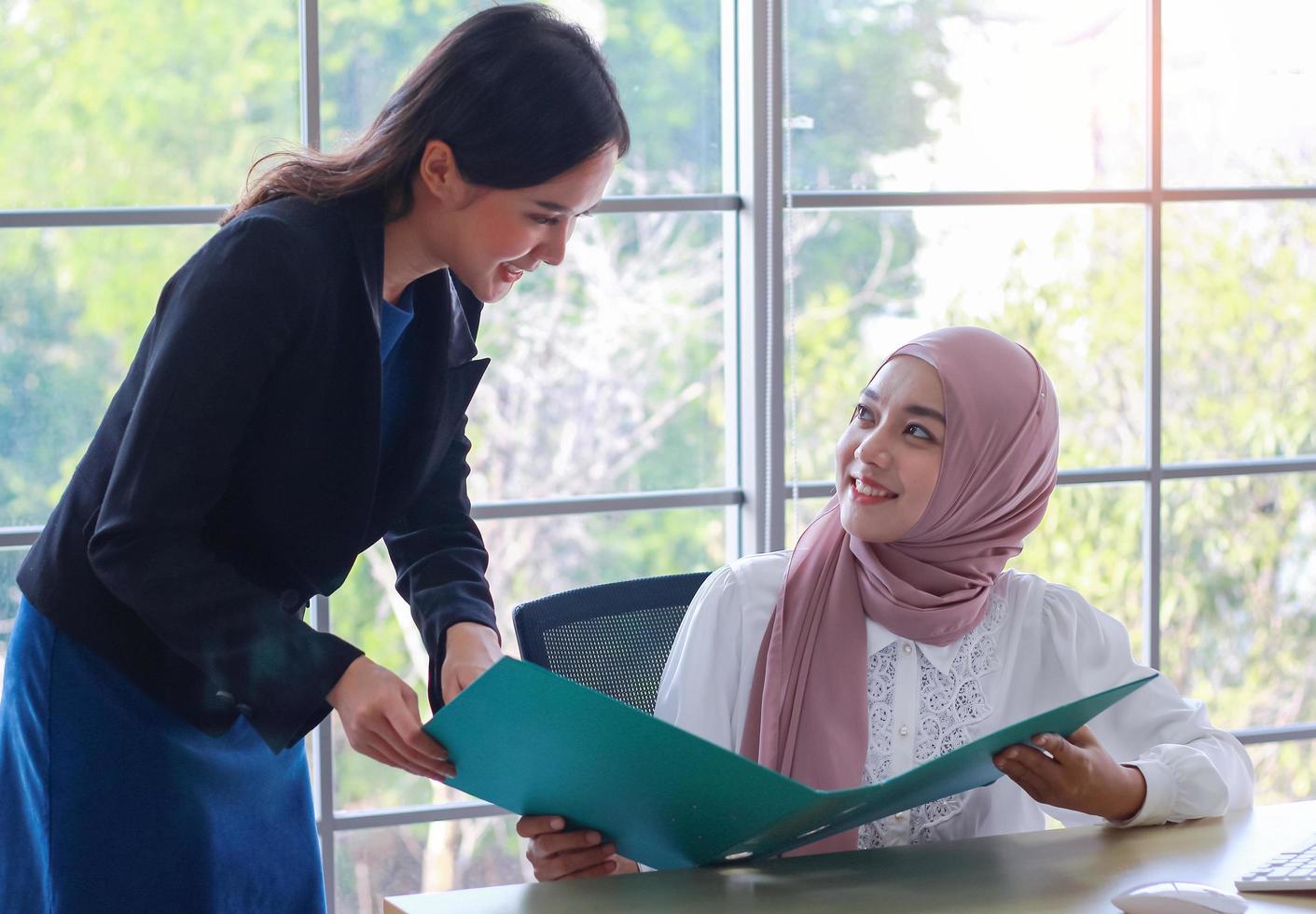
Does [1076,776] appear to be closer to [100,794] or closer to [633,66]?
[100,794]

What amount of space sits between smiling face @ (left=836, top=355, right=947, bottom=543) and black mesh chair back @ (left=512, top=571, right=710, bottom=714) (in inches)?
10.0

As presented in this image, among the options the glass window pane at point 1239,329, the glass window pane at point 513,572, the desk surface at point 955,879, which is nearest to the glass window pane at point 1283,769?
the glass window pane at point 1239,329

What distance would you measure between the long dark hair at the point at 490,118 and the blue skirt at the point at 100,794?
484mm

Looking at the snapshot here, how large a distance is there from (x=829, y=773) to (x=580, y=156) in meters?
0.76

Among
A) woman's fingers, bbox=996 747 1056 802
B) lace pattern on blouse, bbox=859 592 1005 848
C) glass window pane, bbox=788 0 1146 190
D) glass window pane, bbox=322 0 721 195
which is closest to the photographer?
woman's fingers, bbox=996 747 1056 802

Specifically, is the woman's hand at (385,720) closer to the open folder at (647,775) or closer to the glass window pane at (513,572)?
the open folder at (647,775)

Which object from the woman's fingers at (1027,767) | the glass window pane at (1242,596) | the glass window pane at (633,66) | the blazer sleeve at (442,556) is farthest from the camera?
the glass window pane at (1242,596)

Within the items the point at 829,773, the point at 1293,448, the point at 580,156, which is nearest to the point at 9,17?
the point at 580,156

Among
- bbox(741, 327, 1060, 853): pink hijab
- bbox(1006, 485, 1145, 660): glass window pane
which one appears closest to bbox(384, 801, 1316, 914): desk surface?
bbox(741, 327, 1060, 853): pink hijab

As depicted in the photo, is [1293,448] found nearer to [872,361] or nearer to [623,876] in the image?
[872,361]

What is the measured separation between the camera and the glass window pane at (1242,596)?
3123mm

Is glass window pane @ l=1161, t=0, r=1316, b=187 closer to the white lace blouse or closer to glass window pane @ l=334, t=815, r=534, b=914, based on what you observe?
the white lace blouse

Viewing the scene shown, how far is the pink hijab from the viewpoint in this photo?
169 centimetres

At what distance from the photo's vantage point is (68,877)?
1366mm
